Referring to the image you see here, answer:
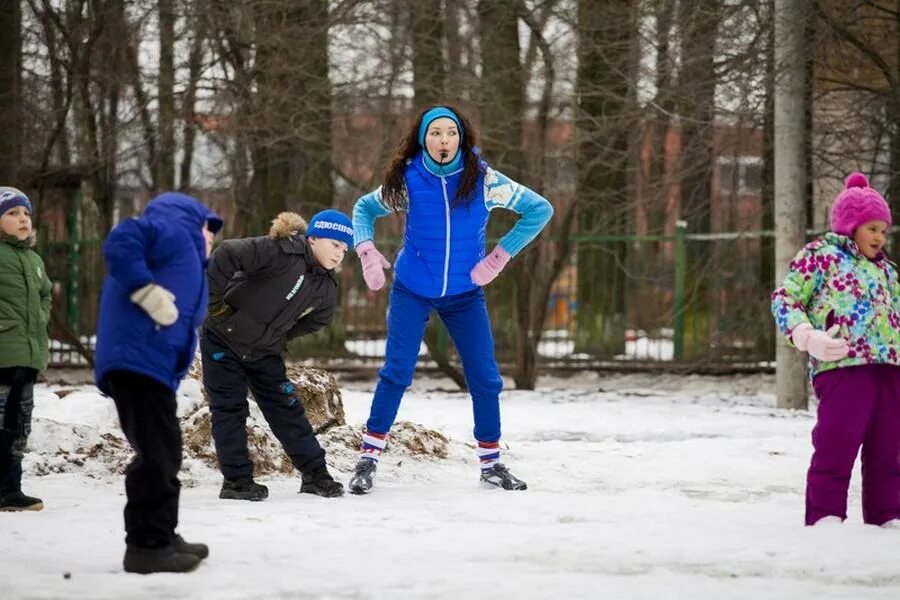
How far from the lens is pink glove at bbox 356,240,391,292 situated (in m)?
6.95

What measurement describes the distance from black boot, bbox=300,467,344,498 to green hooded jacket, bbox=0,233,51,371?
1.36 metres

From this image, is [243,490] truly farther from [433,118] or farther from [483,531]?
[433,118]

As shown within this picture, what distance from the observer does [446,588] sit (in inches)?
180

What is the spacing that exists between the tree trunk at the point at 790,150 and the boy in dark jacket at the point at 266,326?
241 inches

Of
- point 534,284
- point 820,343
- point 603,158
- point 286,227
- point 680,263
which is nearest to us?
point 820,343

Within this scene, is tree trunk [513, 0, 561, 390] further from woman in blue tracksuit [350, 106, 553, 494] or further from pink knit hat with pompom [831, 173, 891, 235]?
pink knit hat with pompom [831, 173, 891, 235]

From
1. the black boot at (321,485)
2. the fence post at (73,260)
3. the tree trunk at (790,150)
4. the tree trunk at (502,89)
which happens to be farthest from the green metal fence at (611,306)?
the black boot at (321,485)

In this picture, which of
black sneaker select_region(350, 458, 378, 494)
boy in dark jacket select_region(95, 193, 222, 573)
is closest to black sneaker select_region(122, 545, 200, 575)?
boy in dark jacket select_region(95, 193, 222, 573)

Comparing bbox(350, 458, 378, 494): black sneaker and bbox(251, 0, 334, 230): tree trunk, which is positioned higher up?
bbox(251, 0, 334, 230): tree trunk

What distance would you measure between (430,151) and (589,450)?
2750 mm

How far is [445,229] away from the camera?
6969 mm

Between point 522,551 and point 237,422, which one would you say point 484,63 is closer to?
point 237,422

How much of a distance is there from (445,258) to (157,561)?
8.70 feet

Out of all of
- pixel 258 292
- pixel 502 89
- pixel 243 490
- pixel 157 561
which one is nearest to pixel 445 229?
pixel 258 292
